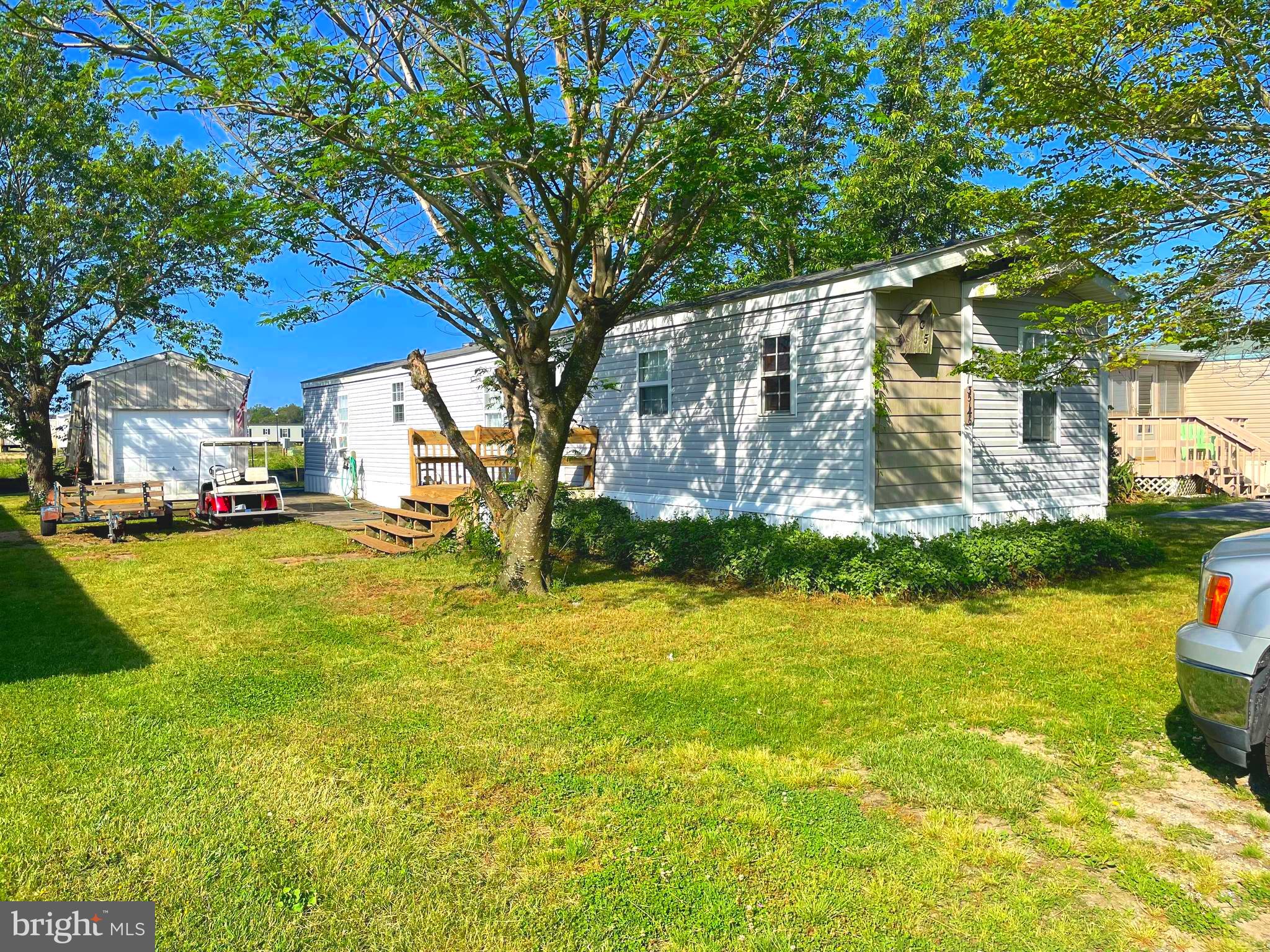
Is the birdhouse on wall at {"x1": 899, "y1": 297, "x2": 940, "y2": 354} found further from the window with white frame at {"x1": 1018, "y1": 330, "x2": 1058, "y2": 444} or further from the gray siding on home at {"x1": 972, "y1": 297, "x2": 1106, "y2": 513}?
the window with white frame at {"x1": 1018, "y1": 330, "x2": 1058, "y2": 444}

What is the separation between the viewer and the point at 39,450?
18.9 metres

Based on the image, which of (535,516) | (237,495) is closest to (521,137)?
(535,516)

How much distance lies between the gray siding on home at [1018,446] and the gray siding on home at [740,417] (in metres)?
1.86

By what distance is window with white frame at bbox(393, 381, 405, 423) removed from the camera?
18.9m

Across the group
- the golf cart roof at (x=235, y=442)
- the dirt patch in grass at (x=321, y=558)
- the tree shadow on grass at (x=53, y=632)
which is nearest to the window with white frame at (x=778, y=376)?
the dirt patch in grass at (x=321, y=558)

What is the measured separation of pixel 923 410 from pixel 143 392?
66.6ft

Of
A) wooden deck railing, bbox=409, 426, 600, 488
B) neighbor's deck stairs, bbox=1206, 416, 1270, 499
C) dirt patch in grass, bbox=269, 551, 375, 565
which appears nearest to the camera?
dirt patch in grass, bbox=269, 551, 375, 565

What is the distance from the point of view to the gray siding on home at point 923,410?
9.53 meters

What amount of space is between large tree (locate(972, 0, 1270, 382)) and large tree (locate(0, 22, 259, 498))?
14.5 meters

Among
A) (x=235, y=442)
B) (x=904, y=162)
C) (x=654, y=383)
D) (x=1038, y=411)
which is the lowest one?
(x=235, y=442)

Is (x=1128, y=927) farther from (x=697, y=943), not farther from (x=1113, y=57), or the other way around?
(x=1113, y=57)

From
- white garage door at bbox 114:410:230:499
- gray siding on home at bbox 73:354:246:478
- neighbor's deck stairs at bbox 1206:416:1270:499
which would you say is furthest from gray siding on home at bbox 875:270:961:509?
white garage door at bbox 114:410:230:499

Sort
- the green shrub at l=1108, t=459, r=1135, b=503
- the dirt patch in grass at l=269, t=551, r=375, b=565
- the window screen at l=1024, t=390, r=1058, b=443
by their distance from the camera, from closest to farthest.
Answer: the window screen at l=1024, t=390, r=1058, b=443, the dirt patch in grass at l=269, t=551, r=375, b=565, the green shrub at l=1108, t=459, r=1135, b=503

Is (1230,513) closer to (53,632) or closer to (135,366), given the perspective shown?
(53,632)
